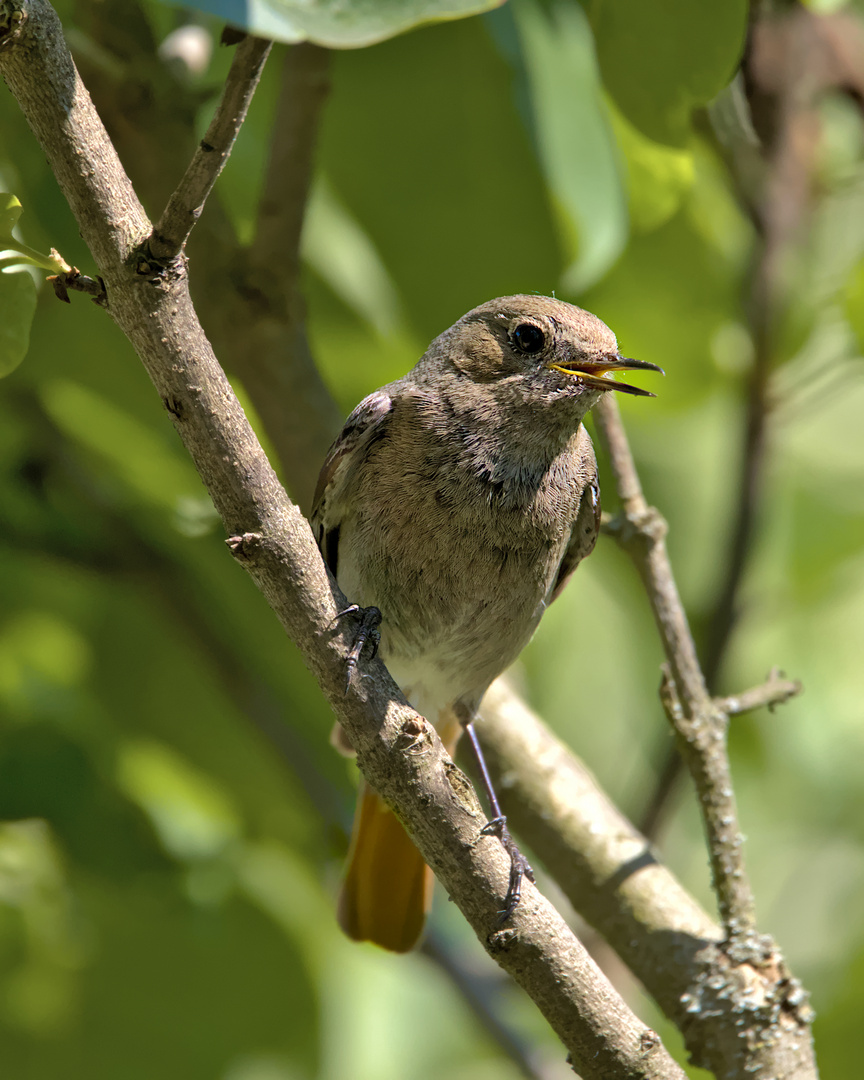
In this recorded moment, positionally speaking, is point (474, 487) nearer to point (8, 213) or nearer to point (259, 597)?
point (259, 597)

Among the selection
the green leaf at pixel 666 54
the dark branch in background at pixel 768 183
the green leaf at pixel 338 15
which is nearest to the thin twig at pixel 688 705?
the green leaf at pixel 666 54

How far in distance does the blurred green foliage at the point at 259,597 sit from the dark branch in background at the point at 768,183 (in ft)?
0.29

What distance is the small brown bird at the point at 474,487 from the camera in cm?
346

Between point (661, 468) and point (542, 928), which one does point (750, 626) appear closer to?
point (661, 468)

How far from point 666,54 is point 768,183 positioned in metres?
1.83

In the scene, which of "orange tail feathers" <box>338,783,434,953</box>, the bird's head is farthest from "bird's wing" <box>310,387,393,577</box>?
"orange tail feathers" <box>338,783,434,953</box>

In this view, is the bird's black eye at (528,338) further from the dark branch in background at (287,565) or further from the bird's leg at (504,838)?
the dark branch in background at (287,565)

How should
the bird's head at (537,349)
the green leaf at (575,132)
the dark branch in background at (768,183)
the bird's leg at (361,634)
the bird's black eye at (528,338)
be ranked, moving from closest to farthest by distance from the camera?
the bird's leg at (361,634) < the green leaf at (575,132) < the bird's head at (537,349) < the bird's black eye at (528,338) < the dark branch in background at (768,183)

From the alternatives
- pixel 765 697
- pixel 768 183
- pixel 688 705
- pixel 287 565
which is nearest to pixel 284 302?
pixel 287 565

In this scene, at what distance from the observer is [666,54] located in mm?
2957

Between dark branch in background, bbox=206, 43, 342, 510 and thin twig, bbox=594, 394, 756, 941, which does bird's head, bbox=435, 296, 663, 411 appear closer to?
thin twig, bbox=594, 394, 756, 941

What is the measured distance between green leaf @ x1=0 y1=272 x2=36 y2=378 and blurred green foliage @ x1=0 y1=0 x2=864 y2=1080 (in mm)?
1054

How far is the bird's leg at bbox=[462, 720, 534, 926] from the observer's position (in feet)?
8.34

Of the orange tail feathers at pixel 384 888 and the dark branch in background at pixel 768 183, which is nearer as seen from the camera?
the orange tail feathers at pixel 384 888
